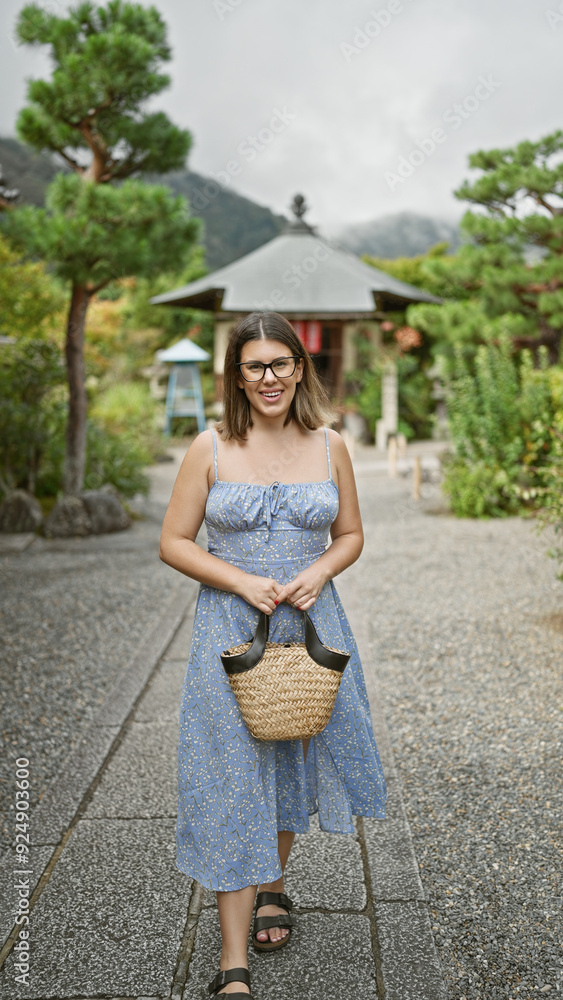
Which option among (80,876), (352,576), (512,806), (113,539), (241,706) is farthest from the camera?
(113,539)

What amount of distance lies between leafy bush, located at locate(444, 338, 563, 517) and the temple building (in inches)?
291

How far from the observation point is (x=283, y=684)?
1.72m

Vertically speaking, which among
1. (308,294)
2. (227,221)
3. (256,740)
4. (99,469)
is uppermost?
(227,221)

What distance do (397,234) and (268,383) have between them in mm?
85601

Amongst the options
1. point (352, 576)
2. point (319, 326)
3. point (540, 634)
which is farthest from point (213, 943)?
point (319, 326)

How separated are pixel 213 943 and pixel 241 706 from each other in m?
0.70

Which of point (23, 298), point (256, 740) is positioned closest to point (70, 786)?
point (256, 740)

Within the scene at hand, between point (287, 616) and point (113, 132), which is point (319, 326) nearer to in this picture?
point (113, 132)

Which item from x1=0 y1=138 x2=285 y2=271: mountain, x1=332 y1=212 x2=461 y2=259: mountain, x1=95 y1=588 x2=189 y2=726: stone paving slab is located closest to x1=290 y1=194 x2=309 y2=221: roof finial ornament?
x1=95 y1=588 x2=189 y2=726: stone paving slab

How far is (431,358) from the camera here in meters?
17.9

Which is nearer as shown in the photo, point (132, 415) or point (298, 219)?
point (132, 415)

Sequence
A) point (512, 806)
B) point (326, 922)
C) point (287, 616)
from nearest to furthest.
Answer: point (287, 616), point (326, 922), point (512, 806)

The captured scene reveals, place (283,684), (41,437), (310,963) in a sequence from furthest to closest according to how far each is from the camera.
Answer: (41,437) < (310,963) < (283,684)
